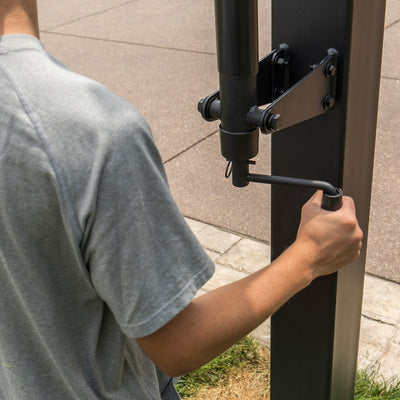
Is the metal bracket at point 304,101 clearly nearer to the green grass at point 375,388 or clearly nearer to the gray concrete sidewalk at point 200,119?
the green grass at point 375,388

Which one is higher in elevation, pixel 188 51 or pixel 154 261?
pixel 154 261

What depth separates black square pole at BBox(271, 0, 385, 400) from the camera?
1.31 metres

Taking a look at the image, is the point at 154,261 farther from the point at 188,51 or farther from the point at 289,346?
the point at 188,51

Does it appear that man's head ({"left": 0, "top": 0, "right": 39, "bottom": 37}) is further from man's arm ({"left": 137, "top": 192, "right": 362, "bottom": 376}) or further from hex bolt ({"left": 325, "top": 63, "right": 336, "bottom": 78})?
hex bolt ({"left": 325, "top": 63, "right": 336, "bottom": 78})

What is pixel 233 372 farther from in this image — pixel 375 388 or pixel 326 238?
pixel 326 238

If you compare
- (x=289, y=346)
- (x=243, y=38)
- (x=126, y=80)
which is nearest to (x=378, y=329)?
(x=289, y=346)

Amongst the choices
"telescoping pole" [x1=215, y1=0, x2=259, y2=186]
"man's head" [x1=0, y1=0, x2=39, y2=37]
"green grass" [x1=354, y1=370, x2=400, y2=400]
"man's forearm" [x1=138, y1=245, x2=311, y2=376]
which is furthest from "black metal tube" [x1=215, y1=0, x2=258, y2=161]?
"green grass" [x1=354, y1=370, x2=400, y2=400]

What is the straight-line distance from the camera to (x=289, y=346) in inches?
70.5

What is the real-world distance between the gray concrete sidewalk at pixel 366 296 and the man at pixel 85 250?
158cm

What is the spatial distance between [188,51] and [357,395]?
4.44 meters

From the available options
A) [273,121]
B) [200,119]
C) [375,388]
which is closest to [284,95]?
[273,121]

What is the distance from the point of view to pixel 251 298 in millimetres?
1098

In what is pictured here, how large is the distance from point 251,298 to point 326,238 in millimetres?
214

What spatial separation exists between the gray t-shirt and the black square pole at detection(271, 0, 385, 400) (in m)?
0.56
